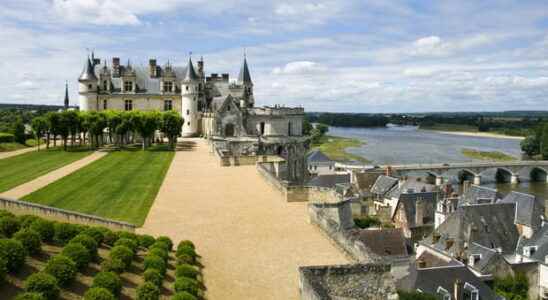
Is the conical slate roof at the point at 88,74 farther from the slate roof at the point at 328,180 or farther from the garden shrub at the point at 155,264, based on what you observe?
the garden shrub at the point at 155,264

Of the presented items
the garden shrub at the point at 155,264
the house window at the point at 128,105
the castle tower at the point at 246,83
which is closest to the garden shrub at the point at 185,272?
the garden shrub at the point at 155,264

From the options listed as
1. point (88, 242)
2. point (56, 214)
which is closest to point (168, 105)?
point (56, 214)

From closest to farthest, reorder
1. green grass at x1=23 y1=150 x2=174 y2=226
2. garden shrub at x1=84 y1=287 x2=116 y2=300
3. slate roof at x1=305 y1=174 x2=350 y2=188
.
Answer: garden shrub at x1=84 y1=287 x2=116 y2=300 → green grass at x1=23 y1=150 x2=174 y2=226 → slate roof at x1=305 y1=174 x2=350 y2=188

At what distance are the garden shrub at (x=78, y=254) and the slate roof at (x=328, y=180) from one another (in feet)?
102

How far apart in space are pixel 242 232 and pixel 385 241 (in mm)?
11097

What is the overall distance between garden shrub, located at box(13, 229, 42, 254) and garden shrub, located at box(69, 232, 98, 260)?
2.24ft

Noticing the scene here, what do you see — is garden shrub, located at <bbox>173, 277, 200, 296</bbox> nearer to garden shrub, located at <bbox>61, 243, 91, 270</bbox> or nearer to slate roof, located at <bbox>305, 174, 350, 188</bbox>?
garden shrub, located at <bbox>61, 243, 91, 270</bbox>

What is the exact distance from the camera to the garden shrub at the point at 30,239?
1109 cm

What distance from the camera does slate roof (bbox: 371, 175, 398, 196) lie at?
1627 inches

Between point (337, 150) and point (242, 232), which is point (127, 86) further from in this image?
point (337, 150)

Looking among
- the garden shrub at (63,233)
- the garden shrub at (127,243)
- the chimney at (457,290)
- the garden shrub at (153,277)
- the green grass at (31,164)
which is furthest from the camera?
the green grass at (31,164)

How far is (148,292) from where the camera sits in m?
10.1

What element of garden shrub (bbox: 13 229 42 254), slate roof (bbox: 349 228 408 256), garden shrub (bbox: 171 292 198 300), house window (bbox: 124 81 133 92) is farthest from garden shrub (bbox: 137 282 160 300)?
house window (bbox: 124 81 133 92)

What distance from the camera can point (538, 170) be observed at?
71125 millimetres
